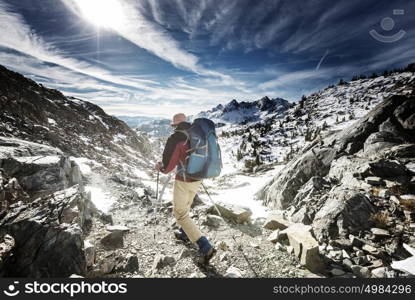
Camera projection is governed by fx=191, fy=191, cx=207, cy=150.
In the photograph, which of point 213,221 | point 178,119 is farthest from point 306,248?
point 178,119

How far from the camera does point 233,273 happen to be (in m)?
4.09

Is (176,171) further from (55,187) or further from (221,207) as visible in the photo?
(55,187)

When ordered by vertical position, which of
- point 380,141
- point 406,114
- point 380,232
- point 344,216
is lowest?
point 380,232

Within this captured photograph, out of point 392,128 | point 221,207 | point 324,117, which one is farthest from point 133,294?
point 324,117

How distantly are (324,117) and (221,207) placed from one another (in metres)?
116

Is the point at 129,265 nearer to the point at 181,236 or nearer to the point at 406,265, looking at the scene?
the point at 181,236

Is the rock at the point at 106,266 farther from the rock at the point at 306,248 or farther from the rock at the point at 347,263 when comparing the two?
the rock at the point at 347,263

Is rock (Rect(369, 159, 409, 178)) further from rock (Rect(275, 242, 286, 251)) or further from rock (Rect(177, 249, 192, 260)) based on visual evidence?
rock (Rect(177, 249, 192, 260))

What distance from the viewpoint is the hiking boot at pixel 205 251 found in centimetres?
438

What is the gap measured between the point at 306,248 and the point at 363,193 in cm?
303

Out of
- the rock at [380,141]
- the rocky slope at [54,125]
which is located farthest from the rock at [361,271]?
the rocky slope at [54,125]

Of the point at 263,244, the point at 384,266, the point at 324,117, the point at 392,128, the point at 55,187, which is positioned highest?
the point at 324,117

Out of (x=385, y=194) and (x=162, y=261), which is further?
(x=385, y=194)

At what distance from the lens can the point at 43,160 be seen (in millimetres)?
7047
